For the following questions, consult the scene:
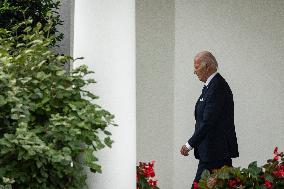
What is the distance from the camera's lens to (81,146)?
480 centimetres

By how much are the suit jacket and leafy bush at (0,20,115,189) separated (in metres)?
2.59

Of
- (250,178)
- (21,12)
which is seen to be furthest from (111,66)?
(21,12)

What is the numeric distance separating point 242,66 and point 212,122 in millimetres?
2510

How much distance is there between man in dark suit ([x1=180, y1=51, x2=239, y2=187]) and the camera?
7551 millimetres

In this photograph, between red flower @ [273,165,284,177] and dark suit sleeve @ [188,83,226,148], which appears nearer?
red flower @ [273,165,284,177]

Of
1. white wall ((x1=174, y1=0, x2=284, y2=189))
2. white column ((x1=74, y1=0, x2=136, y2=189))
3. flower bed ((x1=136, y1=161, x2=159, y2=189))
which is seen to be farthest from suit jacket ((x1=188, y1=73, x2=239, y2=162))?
white column ((x1=74, y1=0, x2=136, y2=189))

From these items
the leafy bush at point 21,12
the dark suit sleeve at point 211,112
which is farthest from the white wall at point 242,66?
the dark suit sleeve at point 211,112

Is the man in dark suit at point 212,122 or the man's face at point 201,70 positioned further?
the man's face at point 201,70

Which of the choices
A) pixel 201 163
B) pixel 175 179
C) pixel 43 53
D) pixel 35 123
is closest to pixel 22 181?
pixel 35 123

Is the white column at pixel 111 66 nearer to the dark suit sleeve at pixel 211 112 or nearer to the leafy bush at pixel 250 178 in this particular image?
the leafy bush at pixel 250 178

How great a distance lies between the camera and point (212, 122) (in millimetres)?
7543

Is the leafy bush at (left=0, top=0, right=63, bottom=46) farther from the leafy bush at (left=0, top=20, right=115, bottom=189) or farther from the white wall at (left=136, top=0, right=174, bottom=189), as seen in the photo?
the leafy bush at (left=0, top=20, right=115, bottom=189)

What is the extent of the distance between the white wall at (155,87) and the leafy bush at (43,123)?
4.75 metres

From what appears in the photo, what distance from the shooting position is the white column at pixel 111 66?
5.36m
